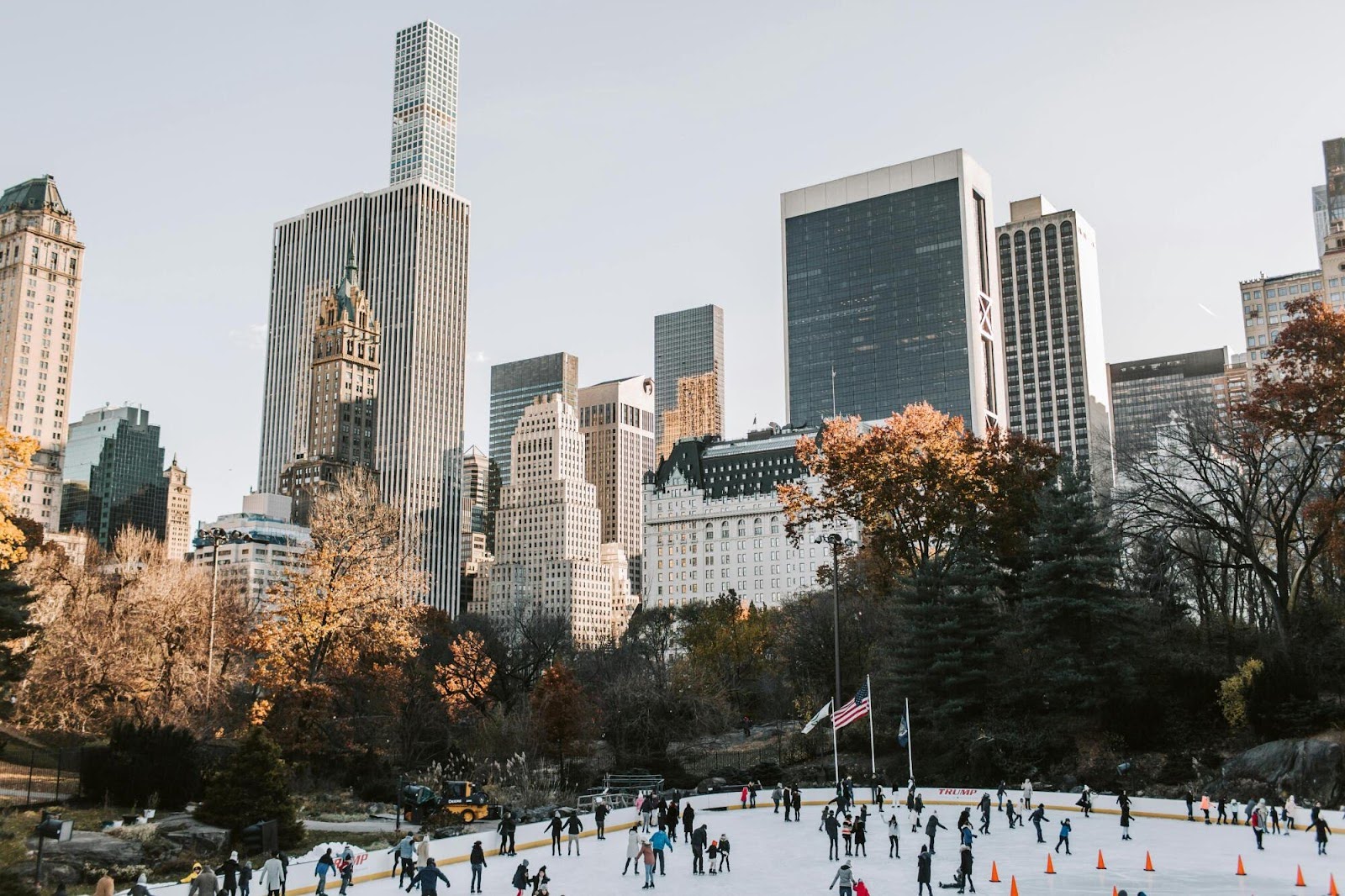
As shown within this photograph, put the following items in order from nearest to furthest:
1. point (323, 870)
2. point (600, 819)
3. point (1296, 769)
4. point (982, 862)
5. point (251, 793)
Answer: point (323, 870)
point (982, 862)
point (251, 793)
point (600, 819)
point (1296, 769)

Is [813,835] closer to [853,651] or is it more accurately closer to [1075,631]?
[1075,631]

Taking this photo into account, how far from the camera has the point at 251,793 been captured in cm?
3316

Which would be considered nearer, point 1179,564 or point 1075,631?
point 1075,631

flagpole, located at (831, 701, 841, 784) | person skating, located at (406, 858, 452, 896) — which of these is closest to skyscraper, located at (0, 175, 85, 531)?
flagpole, located at (831, 701, 841, 784)

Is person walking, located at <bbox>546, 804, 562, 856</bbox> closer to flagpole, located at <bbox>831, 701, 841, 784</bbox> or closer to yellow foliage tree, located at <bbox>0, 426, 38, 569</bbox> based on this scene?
flagpole, located at <bbox>831, 701, 841, 784</bbox>

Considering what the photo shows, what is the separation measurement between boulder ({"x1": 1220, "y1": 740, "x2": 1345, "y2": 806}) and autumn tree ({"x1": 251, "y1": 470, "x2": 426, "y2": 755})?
3297 centimetres

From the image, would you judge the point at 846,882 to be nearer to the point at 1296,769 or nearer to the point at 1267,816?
the point at 1267,816

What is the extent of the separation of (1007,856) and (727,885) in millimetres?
9005

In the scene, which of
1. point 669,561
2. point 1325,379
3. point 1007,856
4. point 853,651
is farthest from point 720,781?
point 669,561

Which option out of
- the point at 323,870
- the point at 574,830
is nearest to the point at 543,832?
the point at 574,830

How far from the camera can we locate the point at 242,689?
5900cm

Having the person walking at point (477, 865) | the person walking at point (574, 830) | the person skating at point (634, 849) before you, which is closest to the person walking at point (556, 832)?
the person walking at point (574, 830)

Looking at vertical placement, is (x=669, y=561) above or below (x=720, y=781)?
above

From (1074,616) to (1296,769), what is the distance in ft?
37.2
